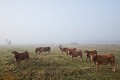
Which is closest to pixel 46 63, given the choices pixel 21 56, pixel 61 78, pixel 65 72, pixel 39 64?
pixel 39 64

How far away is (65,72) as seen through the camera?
65.4 ft

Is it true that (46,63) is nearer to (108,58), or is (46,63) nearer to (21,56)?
(21,56)

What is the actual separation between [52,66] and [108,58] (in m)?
7.15

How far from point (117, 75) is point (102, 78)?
7.15ft

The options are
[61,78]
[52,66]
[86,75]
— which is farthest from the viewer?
[52,66]

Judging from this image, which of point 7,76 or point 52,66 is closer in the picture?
point 7,76

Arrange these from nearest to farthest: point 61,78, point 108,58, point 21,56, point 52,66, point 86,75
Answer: point 61,78 < point 86,75 < point 108,58 < point 52,66 < point 21,56

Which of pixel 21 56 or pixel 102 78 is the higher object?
pixel 21 56

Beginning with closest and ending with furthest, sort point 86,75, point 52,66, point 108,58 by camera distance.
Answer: point 86,75 < point 108,58 < point 52,66

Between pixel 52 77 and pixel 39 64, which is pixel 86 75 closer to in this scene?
pixel 52 77

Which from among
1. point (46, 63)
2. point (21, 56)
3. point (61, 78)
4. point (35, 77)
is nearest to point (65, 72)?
point (61, 78)

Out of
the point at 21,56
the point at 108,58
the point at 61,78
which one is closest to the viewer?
A: the point at 61,78

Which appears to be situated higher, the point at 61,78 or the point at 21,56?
the point at 21,56

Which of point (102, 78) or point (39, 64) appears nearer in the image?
point (102, 78)
